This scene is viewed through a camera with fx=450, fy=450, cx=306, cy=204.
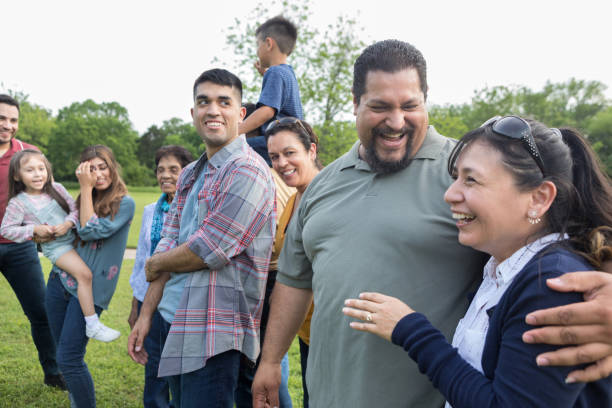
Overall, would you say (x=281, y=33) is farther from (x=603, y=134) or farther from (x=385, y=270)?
(x=603, y=134)

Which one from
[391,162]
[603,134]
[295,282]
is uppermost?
[603,134]

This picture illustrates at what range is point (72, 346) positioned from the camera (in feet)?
12.5

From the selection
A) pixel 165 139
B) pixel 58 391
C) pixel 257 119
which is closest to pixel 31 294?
pixel 58 391

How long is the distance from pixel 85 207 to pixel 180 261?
A: 6.48 feet

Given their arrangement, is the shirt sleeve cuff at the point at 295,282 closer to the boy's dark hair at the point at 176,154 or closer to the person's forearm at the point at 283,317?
the person's forearm at the point at 283,317

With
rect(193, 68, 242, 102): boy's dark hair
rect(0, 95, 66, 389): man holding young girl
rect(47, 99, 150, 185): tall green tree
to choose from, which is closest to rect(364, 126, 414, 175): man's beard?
rect(193, 68, 242, 102): boy's dark hair

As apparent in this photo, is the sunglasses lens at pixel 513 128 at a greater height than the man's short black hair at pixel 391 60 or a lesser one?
lesser

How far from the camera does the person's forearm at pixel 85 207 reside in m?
4.18

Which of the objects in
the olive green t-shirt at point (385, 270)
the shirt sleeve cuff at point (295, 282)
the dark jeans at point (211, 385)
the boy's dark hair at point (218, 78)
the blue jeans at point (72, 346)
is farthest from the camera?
the blue jeans at point (72, 346)

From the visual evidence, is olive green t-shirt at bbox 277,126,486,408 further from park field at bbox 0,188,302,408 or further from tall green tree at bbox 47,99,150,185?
tall green tree at bbox 47,99,150,185

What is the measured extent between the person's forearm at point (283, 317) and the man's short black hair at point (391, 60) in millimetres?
1157

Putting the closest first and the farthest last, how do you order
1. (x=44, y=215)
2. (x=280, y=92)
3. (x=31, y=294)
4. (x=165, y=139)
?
1. (x=44, y=215)
2. (x=280, y=92)
3. (x=31, y=294)
4. (x=165, y=139)

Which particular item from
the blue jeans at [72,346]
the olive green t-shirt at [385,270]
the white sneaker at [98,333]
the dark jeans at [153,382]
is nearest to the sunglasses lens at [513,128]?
the olive green t-shirt at [385,270]

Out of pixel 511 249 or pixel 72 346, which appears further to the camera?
pixel 72 346
